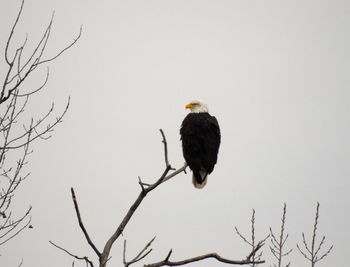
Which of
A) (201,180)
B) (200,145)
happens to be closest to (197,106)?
(200,145)

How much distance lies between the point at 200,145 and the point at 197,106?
152 centimetres

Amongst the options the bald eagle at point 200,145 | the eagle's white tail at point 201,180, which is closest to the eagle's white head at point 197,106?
the bald eagle at point 200,145

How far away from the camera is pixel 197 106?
270 inches

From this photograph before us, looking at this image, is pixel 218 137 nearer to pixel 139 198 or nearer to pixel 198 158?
pixel 198 158

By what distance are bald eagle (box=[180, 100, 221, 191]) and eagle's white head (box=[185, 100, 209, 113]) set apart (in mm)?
882

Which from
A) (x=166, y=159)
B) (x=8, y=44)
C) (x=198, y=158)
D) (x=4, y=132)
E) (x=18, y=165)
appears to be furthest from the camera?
(x=198, y=158)

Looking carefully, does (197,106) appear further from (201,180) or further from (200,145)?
(201,180)

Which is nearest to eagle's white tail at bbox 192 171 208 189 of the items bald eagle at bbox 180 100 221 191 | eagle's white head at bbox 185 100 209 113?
bald eagle at bbox 180 100 221 191

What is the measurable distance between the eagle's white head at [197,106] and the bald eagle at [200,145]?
88 centimetres

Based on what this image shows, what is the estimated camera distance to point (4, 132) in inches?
110

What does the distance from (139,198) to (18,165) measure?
223 centimetres

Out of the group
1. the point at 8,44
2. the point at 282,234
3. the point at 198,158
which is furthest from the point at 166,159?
the point at 198,158

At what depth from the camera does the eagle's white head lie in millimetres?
6805

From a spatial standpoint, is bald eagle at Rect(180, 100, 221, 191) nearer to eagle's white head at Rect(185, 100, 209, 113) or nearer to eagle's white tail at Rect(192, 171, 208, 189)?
eagle's white tail at Rect(192, 171, 208, 189)
